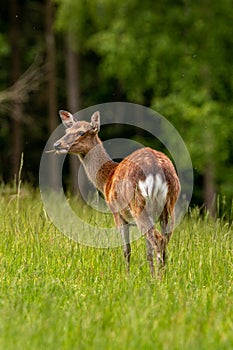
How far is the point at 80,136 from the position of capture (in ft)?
26.9

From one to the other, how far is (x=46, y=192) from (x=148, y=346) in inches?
333

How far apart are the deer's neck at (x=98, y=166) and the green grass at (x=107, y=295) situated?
654 mm

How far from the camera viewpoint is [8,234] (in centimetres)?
827

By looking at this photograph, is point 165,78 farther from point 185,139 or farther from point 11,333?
point 11,333

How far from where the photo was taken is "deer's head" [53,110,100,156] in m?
8.14

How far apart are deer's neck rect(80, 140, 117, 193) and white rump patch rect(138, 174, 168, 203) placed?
1011 millimetres

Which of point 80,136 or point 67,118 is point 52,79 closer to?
point 67,118

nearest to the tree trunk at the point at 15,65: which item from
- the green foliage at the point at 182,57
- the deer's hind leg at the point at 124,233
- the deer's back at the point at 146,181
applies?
the green foliage at the point at 182,57

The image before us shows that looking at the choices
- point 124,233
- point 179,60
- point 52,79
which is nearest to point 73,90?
point 52,79

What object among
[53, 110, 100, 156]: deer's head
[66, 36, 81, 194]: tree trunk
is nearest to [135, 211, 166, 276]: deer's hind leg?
[53, 110, 100, 156]: deer's head

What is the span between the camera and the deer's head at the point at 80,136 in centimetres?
814

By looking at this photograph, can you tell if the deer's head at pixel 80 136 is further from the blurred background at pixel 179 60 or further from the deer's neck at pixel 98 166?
the blurred background at pixel 179 60

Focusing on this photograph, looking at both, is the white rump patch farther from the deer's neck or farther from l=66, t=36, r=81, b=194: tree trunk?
l=66, t=36, r=81, b=194: tree trunk

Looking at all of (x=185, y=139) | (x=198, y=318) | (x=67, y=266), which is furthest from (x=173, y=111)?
(x=198, y=318)
